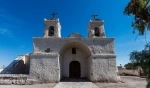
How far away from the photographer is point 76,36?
16.8 metres

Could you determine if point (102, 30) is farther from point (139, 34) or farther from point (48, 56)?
point (139, 34)

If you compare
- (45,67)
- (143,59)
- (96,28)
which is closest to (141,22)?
(143,59)

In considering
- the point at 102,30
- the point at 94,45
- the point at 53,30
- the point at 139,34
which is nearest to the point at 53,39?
the point at 53,30

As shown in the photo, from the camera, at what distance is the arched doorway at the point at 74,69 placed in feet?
64.4

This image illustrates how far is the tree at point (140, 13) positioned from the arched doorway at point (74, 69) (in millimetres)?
15026

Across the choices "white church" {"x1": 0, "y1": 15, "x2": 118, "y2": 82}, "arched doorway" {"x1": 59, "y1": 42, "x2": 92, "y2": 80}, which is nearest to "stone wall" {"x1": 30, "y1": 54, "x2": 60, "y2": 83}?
"white church" {"x1": 0, "y1": 15, "x2": 118, "y2": 82}

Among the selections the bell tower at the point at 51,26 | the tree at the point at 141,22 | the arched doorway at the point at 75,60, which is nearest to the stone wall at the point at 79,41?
the bell tower at the point at 51,26

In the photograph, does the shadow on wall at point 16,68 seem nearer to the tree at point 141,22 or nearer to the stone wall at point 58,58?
the stone wall at point 58,58

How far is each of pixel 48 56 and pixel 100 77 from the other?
5093 millimetres

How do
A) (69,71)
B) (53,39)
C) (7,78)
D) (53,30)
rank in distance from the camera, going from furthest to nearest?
(69,71), (53,30), (53,39), (7,78)

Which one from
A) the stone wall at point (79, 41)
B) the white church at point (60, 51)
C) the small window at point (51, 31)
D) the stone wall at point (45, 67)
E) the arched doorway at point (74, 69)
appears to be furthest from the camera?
the arched doorway at point (74, 69)

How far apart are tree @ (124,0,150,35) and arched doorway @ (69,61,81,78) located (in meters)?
15.0

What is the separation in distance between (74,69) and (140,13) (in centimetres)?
1558

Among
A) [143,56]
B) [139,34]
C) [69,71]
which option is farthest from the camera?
[69,71]
